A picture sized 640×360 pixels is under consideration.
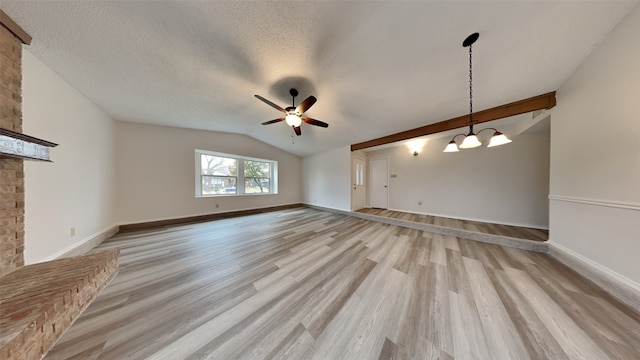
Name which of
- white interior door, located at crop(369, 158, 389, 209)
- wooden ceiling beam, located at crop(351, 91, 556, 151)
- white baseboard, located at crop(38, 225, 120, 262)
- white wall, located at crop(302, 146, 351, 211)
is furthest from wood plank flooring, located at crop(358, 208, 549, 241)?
white baseboard, located at crop(38, 225, 120, 262)

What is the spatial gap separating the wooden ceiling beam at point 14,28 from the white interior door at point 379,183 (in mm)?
6172

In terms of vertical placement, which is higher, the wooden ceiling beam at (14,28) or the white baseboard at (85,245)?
the wooden ceiling beam at (14,28)

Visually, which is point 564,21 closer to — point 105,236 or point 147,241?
point 147,241

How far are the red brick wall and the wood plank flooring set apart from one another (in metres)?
5.33

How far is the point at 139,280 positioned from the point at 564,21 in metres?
5.14

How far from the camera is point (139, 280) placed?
6.02ft

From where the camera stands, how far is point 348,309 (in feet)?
4.82

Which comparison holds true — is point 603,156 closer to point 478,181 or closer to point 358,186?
point 478,181

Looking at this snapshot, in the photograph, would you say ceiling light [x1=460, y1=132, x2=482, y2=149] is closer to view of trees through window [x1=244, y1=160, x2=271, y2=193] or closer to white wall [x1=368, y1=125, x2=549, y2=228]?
white wall [x1=368, y1=125, x2=549, y2=228]

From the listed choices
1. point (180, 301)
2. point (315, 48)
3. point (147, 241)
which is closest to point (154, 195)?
point (147, 241)

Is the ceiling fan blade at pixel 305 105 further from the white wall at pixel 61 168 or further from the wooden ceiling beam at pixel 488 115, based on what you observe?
the white wall at pixel 61 168

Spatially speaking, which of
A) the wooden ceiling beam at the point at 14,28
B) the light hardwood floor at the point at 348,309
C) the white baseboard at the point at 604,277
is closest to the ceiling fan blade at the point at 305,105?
the light hardwood floor at the point at 348,309

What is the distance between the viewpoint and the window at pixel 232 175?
470 centimetres

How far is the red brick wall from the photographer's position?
1400mm
